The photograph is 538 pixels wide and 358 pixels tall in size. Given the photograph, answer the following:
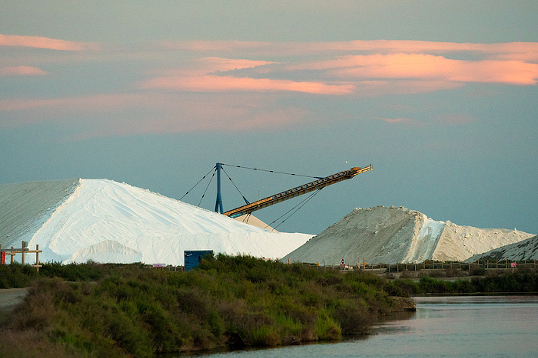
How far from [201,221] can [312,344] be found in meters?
47.4

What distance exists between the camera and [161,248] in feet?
189

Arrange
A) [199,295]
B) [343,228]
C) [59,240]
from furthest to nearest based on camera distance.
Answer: [343,228] → [59,240] → [199,295]

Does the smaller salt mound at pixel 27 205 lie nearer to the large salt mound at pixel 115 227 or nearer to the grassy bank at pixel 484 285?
the large salt mound at pixel 115 227

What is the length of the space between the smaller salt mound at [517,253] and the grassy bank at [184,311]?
2738 cm

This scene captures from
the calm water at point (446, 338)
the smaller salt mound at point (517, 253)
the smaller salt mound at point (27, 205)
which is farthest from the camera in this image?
the smaller salt mound at point (27, 205)

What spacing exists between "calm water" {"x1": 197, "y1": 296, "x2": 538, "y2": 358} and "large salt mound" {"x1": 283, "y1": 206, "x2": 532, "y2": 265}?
30.8 m

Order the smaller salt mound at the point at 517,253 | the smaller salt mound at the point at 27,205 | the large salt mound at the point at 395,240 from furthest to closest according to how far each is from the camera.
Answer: the smaller salt mound at the point at 27,205
the large salt mound at the point at 395,240
the smaller salt mound at the point at 517,253

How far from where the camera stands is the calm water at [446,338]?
54.9 feet

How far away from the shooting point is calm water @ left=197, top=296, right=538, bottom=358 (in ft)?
54.9

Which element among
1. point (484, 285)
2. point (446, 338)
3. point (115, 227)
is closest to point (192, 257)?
point (484, 285)

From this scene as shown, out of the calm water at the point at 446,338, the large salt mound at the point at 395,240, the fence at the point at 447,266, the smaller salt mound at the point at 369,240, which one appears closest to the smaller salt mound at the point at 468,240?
the large salt mound at the point at 395,240

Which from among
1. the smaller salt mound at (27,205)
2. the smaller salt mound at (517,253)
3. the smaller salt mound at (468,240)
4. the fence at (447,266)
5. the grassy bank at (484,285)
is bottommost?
the grassy bank at (484,285)

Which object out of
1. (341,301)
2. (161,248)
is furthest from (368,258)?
(341,301)

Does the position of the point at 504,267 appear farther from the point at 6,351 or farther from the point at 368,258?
the point at 6,351
